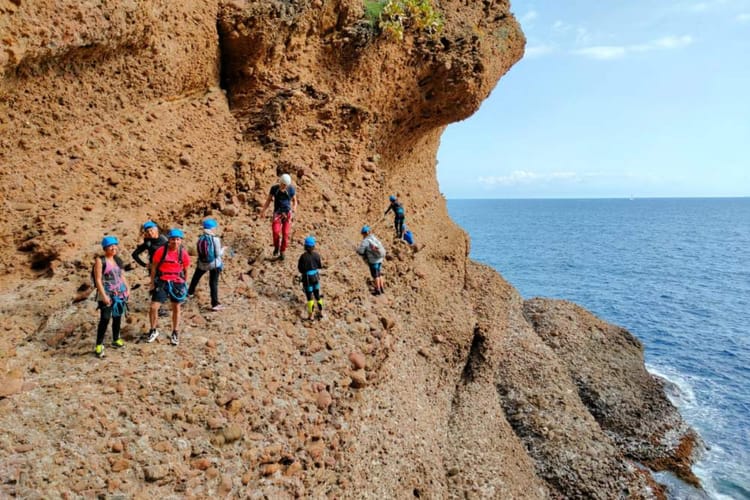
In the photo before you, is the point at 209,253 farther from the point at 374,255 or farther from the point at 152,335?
the point at 374,255

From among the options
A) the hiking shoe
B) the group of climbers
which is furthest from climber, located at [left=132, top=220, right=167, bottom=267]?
the hiking shoe

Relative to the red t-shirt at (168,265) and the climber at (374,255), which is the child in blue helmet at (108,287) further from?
the climber at (374,255)

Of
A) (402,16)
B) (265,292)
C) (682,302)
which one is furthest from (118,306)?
(682,302)

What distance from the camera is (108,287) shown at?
717cm

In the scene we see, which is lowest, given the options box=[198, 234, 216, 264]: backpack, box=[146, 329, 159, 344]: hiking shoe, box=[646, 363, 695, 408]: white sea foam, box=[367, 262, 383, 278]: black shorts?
box=[646, 363, 695, 408]: white sea foam

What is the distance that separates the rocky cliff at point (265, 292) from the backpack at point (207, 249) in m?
1.18

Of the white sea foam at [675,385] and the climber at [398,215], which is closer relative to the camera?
the climber at [398,215]

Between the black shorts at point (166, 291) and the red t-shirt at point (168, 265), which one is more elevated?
the red t-shirt at point (168, 265)

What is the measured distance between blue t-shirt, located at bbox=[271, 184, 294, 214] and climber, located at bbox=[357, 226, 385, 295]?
2.76 metres

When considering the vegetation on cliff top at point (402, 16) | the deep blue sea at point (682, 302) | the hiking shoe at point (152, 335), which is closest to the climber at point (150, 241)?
the hiking shoe at point (152, 335)

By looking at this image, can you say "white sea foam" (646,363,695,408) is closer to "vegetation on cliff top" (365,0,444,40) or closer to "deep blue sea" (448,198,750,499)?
"deep blue sea" (448,198,750,499)

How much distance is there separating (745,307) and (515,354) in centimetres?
3325

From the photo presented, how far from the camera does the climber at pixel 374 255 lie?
12789mm

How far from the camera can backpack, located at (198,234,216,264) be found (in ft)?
28.8
